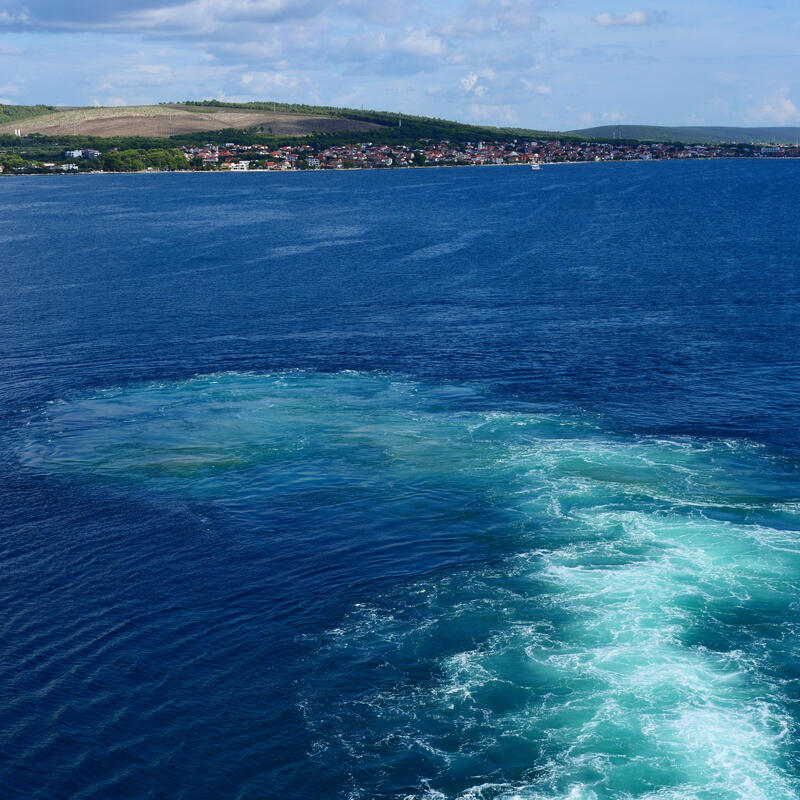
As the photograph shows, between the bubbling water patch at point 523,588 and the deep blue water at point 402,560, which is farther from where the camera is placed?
the deep blue water at point 402,560

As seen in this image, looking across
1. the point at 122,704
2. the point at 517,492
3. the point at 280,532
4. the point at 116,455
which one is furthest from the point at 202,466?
the point at 122,704

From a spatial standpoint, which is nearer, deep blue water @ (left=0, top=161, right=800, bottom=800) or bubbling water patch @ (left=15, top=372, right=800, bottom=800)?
bubbling water patch @ (left=15, top=372, right=800, bottom=800)

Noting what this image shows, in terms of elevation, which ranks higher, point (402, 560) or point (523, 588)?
point (402, 560)

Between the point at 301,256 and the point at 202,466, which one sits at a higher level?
the point at 301,256

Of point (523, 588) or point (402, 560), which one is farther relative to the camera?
point (402, 560)

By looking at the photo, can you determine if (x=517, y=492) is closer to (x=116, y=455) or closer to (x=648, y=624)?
(x=648, y=624)
